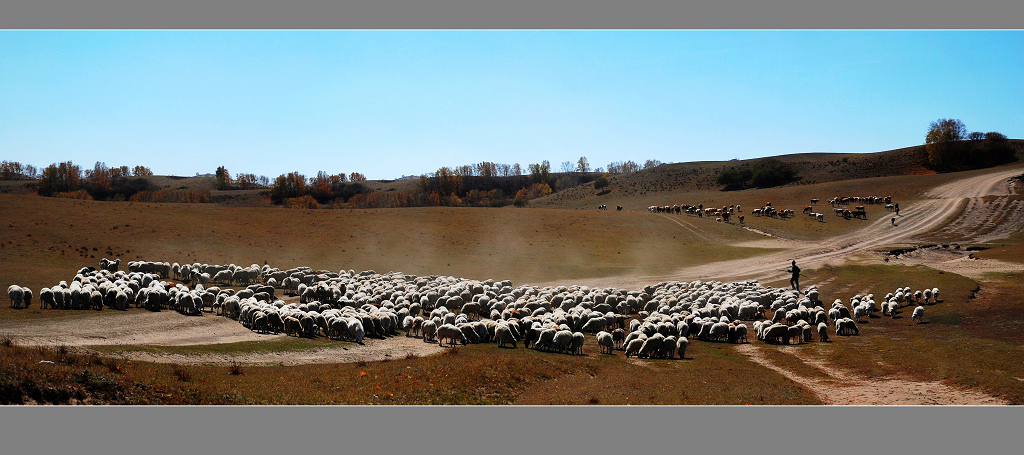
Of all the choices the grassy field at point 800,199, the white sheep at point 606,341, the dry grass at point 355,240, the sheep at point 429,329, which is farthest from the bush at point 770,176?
the sheep at point 429,329

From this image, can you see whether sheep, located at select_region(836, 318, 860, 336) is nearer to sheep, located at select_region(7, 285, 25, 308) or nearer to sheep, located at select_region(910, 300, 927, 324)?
sheep, located at select_region(910, 300, 927, 324)

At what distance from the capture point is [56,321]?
2592cm

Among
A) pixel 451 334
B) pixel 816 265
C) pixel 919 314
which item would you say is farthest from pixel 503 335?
pixel 816 265

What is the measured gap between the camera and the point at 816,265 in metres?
56.4

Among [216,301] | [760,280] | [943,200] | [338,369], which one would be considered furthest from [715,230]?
[338,369]

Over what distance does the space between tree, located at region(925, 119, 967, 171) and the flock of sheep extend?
119 metres

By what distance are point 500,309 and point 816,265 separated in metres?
36.0

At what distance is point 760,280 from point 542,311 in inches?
1038

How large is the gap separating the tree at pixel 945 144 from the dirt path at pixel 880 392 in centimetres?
14037

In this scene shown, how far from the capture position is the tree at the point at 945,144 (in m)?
135

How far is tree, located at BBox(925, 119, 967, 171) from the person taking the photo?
13525 centimetres

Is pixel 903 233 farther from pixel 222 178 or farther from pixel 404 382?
pixel 222 178

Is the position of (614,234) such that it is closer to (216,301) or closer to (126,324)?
(216,301)

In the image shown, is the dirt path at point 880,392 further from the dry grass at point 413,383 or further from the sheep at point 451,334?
the sheep at point 451,334
